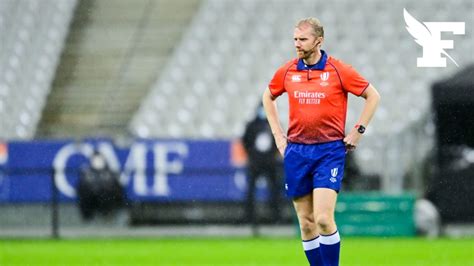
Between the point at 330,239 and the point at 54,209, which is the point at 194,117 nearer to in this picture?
the point at 54,209

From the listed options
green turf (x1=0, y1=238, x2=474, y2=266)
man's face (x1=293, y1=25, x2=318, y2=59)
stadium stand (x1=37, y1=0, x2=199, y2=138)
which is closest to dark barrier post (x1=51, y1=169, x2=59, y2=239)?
green turf (x1=0, y1=238, x2=474, y2=266)

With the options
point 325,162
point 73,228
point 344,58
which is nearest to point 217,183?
point 73,228

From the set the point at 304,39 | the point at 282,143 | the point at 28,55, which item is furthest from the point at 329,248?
the point at 28,55

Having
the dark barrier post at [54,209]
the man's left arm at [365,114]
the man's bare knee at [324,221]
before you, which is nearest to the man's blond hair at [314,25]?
the man's left arm at [365,114]

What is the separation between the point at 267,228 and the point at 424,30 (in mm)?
4891

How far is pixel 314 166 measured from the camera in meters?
7.50

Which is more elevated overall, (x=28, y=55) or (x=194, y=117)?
(x=28, y=55)

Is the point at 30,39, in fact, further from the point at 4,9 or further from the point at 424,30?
the point at 424,30

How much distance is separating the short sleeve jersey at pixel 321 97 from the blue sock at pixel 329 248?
63cm

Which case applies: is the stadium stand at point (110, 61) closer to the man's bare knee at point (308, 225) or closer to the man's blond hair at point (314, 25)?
the man's bare knee at point (308, 225)

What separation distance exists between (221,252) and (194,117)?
7.15 metres

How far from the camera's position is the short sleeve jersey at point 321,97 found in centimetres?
739

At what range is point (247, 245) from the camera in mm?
14219

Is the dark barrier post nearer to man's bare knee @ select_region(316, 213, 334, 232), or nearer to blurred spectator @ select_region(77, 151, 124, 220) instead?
blurred spectator @ select_region(77, 151, 124, 220)
